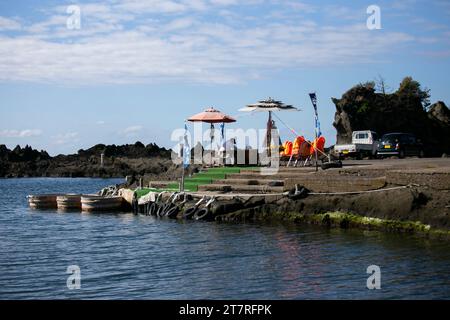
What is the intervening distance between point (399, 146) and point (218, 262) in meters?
24.5

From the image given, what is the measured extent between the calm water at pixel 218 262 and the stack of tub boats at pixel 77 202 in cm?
644

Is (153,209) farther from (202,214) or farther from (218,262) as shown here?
(218,262)

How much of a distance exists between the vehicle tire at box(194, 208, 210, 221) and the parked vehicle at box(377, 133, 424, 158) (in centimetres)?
1646

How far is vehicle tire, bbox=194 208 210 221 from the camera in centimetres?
2939

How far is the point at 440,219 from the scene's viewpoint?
22.9 meters

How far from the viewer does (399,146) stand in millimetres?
41688

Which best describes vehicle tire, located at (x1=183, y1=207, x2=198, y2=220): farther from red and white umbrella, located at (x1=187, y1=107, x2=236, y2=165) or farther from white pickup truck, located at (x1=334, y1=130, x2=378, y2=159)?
white pickup truck, located at (x1=334, y1=130, x2=378, y2=159)

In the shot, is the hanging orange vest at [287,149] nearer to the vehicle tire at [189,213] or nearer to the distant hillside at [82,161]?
the vehicle tire at [189,213]

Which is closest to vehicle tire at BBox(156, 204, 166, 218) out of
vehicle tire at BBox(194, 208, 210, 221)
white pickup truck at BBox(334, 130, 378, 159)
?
vehicle tire at BBox(194, 208, 210, 221)

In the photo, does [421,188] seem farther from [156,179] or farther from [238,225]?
[156,179]

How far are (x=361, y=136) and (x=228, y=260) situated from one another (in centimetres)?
2738

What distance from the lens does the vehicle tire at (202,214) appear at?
2939cm

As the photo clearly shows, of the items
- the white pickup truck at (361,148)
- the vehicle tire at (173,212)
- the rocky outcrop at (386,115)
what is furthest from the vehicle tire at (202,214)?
the rocky outcrop at (386,115)

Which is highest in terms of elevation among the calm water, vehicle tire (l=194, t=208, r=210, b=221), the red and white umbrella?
the red and white umbrella
